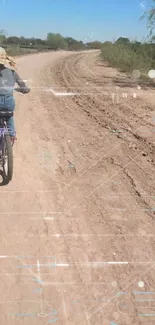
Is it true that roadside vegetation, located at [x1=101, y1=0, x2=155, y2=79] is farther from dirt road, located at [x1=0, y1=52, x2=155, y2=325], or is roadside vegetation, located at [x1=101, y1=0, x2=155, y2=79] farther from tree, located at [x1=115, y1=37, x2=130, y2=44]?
dirt road, located at [x1=0, y1=52, x2=155, y2=325]

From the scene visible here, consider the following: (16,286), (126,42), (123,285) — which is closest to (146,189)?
(123,285)

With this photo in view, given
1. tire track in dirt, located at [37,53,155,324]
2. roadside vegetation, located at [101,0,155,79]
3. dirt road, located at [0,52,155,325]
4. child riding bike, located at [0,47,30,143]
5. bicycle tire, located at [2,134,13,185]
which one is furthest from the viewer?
roadside vegetation, located at [101,0,155,79]

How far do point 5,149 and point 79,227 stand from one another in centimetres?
161

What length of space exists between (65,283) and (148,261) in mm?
829

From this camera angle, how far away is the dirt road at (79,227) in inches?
118

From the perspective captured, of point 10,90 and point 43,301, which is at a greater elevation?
point 10,90

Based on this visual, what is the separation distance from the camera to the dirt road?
9.86 ft

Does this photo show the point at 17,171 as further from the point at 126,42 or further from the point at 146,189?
the point at 126,42

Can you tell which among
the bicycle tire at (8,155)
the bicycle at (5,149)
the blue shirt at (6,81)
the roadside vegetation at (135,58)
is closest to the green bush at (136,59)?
the roadside vegetation at (135,58)

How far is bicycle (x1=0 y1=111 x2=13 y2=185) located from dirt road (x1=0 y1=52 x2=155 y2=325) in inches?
6.1

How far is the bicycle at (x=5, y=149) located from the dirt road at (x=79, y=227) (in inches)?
6.1

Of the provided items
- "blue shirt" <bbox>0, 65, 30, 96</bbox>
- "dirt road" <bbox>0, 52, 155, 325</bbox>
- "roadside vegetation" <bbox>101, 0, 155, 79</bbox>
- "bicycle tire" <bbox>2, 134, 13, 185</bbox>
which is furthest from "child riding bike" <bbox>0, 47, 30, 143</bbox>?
"roadside vegetation" <bbox>101, 0, 155, 79</bbox>

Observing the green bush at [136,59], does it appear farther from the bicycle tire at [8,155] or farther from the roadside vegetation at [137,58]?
the bicycle tire at [8,155]

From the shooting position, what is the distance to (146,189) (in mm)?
5098
